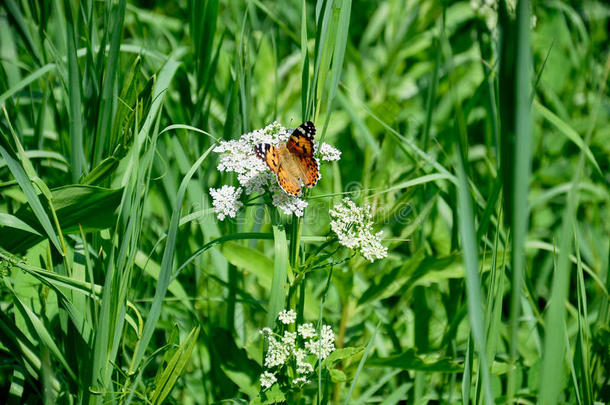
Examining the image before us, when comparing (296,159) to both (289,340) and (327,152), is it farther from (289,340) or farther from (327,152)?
(289,340)

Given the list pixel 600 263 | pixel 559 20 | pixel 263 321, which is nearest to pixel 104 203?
pixel 263 321

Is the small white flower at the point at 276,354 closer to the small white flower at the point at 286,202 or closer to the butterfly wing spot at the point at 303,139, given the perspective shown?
the small white flower at the point at 286,202

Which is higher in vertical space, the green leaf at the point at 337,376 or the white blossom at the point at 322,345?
the white blossom at the point at 322,345

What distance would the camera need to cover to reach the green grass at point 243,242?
144cm

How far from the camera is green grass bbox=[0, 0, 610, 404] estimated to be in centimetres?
144

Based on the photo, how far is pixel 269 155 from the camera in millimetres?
1585

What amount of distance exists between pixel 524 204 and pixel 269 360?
34.1 inches

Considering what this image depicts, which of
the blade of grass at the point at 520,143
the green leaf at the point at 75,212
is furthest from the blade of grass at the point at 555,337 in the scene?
the green leaf at the point at 75,212

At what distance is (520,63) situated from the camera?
1.00 m

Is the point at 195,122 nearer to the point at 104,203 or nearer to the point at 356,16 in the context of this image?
the point at 104,203

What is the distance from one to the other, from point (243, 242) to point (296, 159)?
24.3 inches

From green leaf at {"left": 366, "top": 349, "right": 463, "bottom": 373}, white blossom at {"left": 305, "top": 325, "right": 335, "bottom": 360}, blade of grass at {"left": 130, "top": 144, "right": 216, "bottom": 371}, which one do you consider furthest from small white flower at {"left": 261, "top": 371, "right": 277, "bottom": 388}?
green leaf at {"left": 366, "top": 349, "right": 463, "bottom": 373}

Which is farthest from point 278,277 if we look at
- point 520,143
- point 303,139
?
point 520,143

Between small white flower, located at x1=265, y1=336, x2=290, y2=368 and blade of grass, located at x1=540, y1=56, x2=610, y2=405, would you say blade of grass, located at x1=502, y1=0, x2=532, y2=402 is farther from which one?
small white flower, located at x1=265, y1=336, x2=290, y2=368
